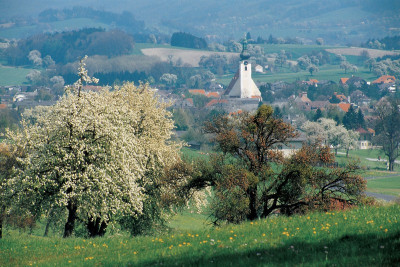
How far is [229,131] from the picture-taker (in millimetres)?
31094

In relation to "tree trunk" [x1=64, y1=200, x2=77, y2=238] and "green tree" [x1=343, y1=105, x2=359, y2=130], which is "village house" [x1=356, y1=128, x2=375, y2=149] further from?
"tree trunk" [x1=64, y1=200, x2=77, y2=238]

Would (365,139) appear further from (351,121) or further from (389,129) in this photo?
(389,129)

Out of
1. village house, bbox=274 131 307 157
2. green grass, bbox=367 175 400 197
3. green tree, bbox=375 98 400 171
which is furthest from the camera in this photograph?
green tree, bbox=375 98 400 171

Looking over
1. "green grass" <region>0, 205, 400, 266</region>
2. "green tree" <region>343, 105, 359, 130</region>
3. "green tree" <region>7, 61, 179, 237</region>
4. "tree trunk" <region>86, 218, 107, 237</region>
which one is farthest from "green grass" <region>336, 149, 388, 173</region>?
"green grass" <region>0, 205, 400, 266</region>

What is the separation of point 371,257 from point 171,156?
80.4 ft

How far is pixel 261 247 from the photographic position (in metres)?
16.4

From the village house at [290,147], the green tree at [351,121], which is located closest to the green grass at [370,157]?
the village house at [290,147]

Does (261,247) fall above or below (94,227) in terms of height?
→ above

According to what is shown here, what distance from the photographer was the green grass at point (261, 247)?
1492 cm

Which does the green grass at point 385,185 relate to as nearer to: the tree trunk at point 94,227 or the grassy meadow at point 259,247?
the tree trunk at point 94,227

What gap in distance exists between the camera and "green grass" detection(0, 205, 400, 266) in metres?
14.9

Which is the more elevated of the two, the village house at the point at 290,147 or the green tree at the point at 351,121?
the village house at the point at 290,147

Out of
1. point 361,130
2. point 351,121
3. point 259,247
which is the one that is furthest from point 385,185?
point 259,247

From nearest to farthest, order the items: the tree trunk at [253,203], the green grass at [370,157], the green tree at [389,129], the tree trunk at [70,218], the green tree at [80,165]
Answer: the tree trunk at [253,203] < the green tree at [80,165] < the tree trunk at [70,218] < the green grass at [370,157] < the green tree at [389,129]
